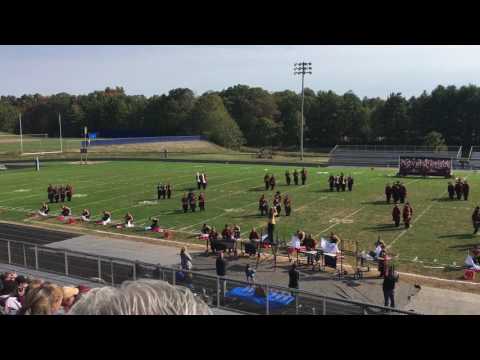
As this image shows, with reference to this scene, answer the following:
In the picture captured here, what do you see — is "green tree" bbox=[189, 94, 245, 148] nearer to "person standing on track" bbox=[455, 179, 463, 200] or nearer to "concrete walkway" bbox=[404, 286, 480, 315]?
"person standing on track" bbox=[455, 179, 463, 200]

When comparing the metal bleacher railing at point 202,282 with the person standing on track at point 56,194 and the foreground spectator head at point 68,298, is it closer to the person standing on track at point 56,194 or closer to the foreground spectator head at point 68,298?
the foreground spectator head at point 68,298

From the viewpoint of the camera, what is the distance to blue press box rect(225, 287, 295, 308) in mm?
8040

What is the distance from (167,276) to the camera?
384 inches

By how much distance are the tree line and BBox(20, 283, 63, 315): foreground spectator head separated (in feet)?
248

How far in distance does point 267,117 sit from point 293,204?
7688 centimetres

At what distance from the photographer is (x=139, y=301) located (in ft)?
5.19

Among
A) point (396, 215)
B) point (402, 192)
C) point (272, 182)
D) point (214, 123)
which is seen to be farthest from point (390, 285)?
point (214, 123)

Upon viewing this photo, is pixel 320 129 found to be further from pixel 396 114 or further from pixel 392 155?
pixel 392 155

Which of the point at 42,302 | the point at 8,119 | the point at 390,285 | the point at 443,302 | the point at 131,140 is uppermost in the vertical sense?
the point at 8,119

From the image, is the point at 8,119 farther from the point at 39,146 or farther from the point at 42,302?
the point at 42,302

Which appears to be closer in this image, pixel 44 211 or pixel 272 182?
pixel 44 211

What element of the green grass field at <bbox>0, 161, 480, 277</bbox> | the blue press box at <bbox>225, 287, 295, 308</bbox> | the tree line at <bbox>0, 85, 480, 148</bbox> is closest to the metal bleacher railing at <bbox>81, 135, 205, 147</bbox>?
the tree line at <bbox>0, 85, 480, 148</bbox>
